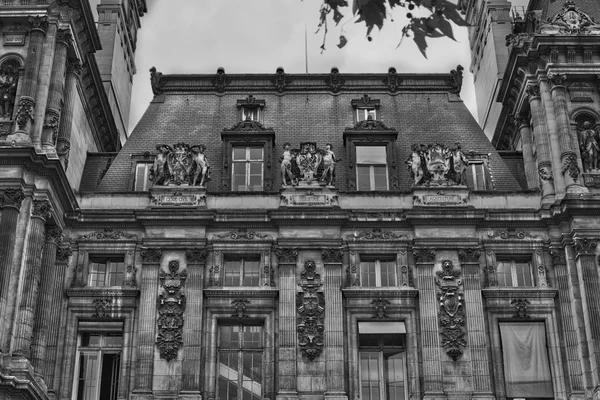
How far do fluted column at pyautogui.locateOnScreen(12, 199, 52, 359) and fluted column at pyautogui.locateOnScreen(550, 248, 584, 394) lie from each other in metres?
17.2

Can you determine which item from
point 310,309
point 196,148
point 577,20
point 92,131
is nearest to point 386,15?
point 310,309

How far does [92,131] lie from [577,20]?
19498 millimetres

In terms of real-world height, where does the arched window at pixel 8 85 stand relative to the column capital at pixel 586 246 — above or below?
above

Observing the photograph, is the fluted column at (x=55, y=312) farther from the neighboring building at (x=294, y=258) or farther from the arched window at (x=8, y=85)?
the arched window at (x=8, y=85)

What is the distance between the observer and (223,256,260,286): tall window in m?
34.9

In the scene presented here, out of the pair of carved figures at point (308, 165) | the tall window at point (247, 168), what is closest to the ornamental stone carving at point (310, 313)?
the pair of carved figures at point (308, 165)

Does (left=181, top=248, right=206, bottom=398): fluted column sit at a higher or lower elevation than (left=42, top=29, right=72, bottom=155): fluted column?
lower

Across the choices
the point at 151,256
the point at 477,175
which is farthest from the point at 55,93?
the point at 477,175

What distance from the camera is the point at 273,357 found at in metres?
33.6

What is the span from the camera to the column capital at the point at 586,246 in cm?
3394

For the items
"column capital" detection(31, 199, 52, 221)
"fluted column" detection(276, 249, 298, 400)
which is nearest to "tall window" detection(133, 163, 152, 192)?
"column capital" detection(31, 199, 52, 221)

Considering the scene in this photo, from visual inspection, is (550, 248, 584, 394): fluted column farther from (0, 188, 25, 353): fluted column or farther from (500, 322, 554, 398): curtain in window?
(0, 188, 25, 353): fluted column

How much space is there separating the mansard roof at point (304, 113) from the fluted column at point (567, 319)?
4.00 m

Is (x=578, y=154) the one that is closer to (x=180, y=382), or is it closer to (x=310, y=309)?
(x=310, y=309)
